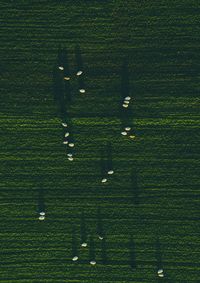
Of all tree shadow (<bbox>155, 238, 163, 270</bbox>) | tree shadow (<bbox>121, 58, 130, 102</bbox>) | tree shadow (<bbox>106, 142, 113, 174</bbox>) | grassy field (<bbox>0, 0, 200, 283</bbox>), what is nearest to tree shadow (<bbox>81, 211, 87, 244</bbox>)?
grassy field (<bbox>0, 0, 200, 283</bbox>)

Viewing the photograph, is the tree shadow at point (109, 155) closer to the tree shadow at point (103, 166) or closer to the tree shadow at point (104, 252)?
the tree shadow at point (103, 166)

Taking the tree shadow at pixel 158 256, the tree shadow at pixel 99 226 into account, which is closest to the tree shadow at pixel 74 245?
the tree shadow at pixel 99 226

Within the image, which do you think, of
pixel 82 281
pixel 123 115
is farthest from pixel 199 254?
pixel 123 115

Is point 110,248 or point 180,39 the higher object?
point 180,39

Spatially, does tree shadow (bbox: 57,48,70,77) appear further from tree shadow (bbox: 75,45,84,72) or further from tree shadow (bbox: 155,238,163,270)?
tree shadow (bbox: 155,238,163,270)

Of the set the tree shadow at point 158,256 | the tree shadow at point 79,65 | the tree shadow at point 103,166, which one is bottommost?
the tree shadow at point 158,256

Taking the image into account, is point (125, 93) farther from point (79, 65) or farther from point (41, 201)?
point (41, 201)

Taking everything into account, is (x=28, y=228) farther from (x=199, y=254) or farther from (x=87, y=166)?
(x=199, y=254)

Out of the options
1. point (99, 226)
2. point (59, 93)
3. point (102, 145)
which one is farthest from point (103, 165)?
point (59, 93)
